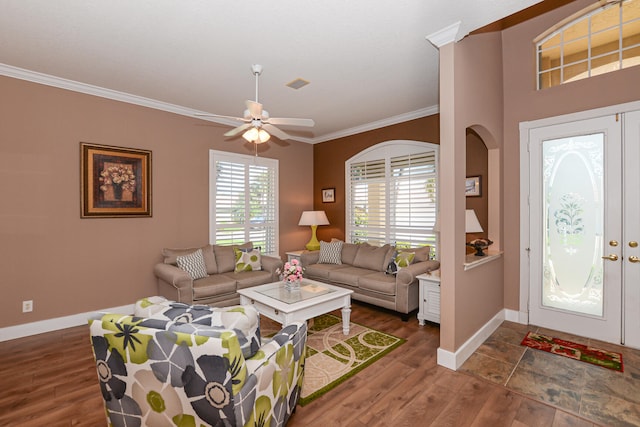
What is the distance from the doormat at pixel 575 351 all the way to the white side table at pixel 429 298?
934mm

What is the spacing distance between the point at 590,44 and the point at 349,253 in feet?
13.5

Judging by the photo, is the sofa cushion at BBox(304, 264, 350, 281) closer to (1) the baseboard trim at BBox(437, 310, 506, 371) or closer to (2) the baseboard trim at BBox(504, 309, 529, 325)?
(1) the baseboard trim at BBox(437, 310, 506, 371)

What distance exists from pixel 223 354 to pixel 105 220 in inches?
147

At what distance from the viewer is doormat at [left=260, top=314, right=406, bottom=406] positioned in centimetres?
260

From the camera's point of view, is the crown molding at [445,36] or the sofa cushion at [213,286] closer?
the crown molding at [445,36]

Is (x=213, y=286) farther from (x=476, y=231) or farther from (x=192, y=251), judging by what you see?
(x=476, y=231)

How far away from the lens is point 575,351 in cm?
310

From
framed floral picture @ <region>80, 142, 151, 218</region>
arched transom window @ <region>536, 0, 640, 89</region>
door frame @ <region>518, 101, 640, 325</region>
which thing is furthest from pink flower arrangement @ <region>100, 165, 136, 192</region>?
arched transom window @ <region>536, 0, 640, 89</region>

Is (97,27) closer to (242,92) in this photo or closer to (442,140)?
(242,92)

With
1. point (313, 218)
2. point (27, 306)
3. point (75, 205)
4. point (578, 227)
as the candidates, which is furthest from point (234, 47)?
point (578, 227)

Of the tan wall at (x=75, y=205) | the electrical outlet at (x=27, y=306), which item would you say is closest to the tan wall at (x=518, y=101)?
the tan wall at (x=75, y=205)

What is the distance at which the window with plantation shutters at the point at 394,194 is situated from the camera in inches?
196

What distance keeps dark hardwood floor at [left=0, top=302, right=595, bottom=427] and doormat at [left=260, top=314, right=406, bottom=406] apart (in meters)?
0.09

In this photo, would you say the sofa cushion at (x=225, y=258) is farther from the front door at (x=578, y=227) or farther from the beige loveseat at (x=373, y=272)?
the front door at (x=578, y=227)
